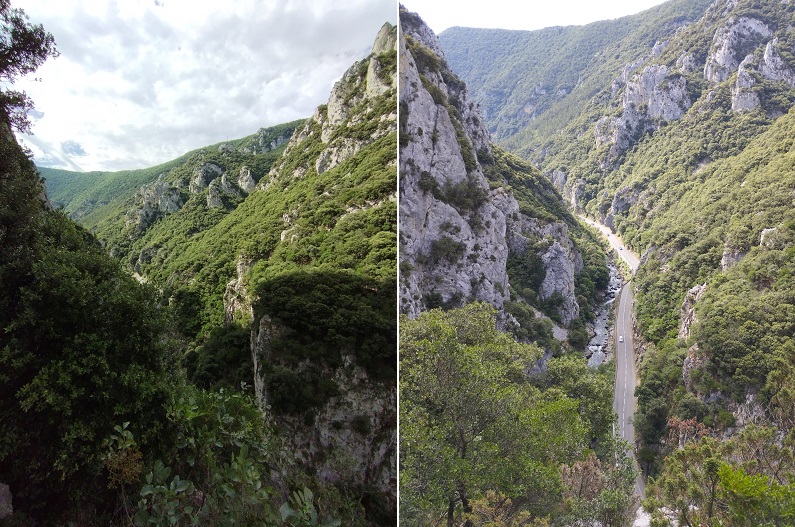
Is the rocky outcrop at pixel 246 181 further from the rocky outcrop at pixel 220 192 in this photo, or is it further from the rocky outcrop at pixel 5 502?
→ the rocky outcrop at pixel 5 502

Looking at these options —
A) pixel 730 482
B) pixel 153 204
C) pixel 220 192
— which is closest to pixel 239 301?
pixel 730 482

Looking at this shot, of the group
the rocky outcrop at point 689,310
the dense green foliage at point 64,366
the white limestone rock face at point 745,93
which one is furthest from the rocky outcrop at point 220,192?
the rocky outcrop at point 689,310

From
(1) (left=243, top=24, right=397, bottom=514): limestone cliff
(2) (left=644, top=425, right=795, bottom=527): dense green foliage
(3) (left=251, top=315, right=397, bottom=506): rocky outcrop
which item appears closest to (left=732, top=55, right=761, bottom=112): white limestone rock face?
(2) (left=644, top=425, right=795, bottom=527): dense green foliage

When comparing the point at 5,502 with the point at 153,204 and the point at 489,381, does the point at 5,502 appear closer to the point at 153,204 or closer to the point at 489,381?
the point at 489,381

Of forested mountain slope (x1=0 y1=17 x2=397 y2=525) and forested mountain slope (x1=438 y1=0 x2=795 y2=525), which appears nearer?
forested mountain slope (x1=438 y1=0 x2=795 y2=525)

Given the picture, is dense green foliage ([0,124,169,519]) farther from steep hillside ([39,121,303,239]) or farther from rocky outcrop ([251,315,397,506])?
rocky outcrop ([251,315,397,506])
